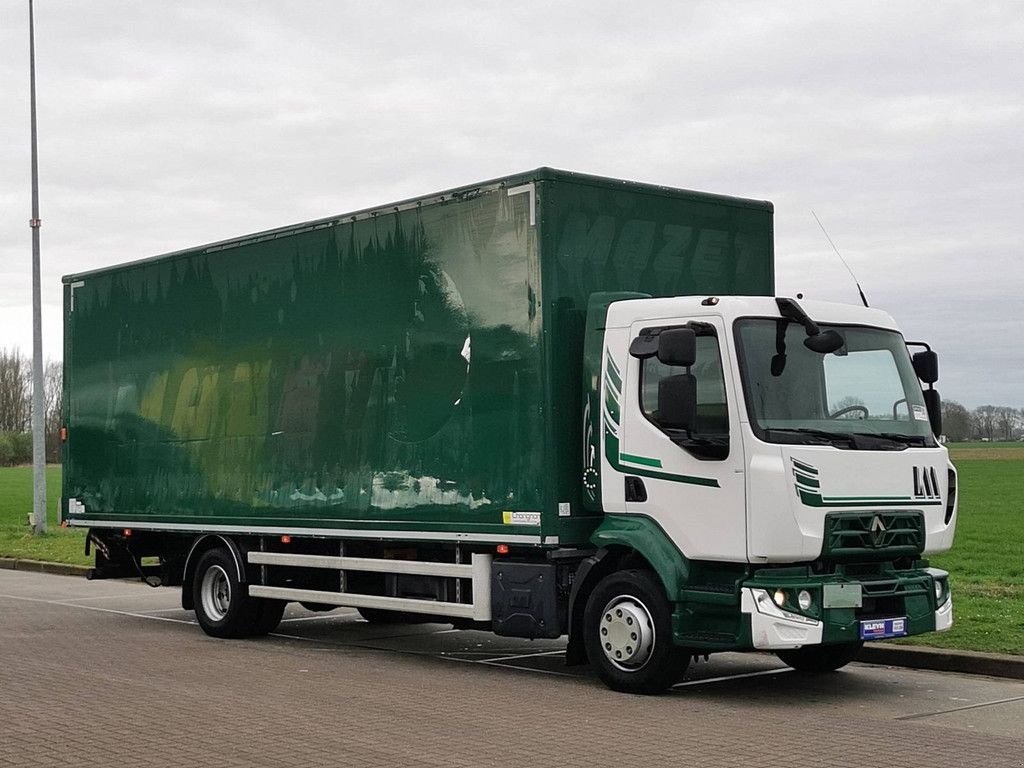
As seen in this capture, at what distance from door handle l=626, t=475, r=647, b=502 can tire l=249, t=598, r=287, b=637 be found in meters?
4.95

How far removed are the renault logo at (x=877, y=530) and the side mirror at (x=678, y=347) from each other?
1.70 m

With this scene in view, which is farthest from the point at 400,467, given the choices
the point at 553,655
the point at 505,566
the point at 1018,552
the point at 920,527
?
the point at 1018,552

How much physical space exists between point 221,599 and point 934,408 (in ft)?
24.0

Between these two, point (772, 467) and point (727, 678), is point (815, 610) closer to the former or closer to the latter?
point (772, 467)

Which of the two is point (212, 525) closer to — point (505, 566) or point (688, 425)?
point (505, 566)

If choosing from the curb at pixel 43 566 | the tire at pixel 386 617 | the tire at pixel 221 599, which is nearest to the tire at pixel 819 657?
the tire at pixel 386 617

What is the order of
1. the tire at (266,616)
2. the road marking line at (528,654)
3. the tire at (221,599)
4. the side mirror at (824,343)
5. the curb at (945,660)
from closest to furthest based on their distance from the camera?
the side mirror at (824,343) → the curb at (945,660) → the road marking line at (528,654) → the tire at (221,599) → the tire at (266,616)

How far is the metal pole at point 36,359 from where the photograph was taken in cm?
2783

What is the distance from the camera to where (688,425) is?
10008 mm

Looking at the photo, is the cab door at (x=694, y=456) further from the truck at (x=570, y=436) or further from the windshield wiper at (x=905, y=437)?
the windshield wiper at (x=905, y=437)

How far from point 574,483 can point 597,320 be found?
1.23m

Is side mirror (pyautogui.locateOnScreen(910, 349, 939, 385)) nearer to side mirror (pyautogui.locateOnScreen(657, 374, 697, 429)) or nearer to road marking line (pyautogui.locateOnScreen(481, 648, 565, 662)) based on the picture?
side mirror (pyautogui.locateOnScreen(657, 374, 697, 429))

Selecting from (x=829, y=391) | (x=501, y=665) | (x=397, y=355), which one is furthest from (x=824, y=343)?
(x=501, y=665)

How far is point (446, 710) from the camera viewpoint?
9.78 metres
